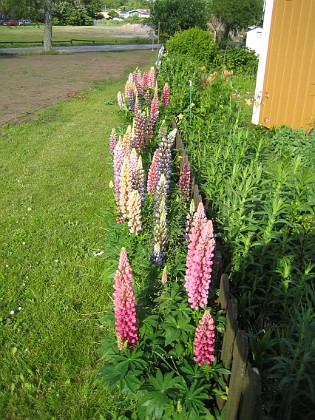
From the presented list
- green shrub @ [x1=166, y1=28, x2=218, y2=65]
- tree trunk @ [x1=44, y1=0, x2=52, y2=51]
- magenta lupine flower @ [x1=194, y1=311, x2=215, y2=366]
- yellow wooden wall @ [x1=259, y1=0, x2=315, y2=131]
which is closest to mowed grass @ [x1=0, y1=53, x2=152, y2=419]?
magenta lupine flower @ [x1=194, y1=311, x2=215, y2=366]

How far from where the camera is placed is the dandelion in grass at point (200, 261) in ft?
7.72

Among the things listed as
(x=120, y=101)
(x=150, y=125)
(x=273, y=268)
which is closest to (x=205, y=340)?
(x=273, y=268)

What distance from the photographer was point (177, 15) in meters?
28.2

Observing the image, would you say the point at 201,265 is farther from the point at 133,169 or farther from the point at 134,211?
the point at 133,169

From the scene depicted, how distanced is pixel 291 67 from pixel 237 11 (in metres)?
40.5

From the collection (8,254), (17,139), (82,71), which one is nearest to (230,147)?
(8,254)

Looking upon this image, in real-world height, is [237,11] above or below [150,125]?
above

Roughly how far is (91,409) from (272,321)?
5.09 feet

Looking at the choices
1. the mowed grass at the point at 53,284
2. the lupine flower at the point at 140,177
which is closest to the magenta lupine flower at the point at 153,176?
the lupine flower at the point at 140,177

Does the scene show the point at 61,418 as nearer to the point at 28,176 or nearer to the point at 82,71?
the point at 28,176

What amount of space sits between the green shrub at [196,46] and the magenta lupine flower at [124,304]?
18.6 m

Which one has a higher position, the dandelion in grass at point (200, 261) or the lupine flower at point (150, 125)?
the lupine flower at point (150, 125)

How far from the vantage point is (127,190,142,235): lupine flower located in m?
3.17

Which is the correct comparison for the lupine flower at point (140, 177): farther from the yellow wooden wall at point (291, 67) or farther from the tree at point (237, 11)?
the tree at point (237, 11)
